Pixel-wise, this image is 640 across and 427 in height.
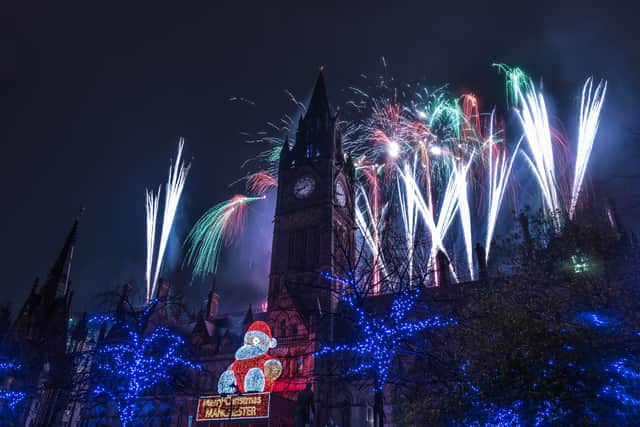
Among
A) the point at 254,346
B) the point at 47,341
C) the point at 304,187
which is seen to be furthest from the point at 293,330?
the point at 47,341

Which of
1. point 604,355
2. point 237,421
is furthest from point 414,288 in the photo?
point 237,421

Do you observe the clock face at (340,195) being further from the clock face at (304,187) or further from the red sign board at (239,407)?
the red sign board at (239,407)

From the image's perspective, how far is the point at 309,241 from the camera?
52.5 meters

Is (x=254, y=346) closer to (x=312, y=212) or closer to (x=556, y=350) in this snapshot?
(x=312, y=212)

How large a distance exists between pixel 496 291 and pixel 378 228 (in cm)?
1446

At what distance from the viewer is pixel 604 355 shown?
1507cm

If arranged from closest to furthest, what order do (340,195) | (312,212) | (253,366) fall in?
(253,366), (312,212), (340,195)

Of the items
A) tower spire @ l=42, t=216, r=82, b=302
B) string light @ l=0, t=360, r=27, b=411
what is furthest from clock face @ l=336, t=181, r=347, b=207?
tower spire @ l=42, t=216, r=82, b=302

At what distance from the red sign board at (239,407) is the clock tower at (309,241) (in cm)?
1063

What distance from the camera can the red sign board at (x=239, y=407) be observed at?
28.2 m

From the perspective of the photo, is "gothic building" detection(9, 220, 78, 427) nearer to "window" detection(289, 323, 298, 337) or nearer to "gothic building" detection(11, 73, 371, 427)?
"gothic building" detection(11, 73, 371, 427)

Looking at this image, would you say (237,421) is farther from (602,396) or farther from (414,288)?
(602,396)

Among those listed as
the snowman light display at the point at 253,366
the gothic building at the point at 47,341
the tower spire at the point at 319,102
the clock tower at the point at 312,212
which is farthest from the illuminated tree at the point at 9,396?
the tower spire at the point at 319,102

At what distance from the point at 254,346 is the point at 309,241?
552 inches
